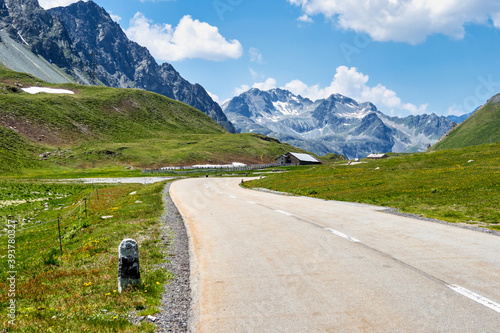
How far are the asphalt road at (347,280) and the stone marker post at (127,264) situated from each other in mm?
1543

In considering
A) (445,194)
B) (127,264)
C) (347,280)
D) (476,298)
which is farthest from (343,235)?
(445,194)

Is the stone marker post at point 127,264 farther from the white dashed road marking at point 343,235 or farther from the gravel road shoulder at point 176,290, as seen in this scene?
the white dashed road marking at point 343,235

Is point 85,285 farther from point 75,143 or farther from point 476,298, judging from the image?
point 75,143

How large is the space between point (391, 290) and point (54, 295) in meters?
7.99

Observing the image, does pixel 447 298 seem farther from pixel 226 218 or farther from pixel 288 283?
pixel 226 218

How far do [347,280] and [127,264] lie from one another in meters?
5.31

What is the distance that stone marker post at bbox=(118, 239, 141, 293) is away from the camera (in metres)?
7.91

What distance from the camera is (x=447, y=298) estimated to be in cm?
659

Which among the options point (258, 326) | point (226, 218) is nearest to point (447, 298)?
point (258, 326)

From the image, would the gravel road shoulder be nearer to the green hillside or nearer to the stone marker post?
the stone marker post

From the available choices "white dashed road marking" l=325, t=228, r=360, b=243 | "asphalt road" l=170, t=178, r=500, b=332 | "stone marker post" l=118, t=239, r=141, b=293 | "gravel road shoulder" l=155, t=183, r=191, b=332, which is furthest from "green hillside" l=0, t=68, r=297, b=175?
"stone marker post" l=118, t=239, r=141, b=293

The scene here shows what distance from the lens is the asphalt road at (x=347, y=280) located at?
19.4 feet

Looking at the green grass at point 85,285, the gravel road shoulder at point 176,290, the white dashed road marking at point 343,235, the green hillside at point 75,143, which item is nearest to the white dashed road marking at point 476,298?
the white dashed road marking at point 343,235

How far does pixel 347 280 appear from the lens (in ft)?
26.0
